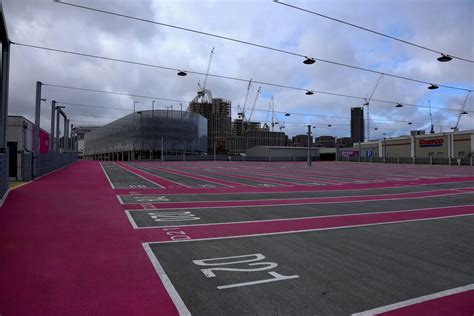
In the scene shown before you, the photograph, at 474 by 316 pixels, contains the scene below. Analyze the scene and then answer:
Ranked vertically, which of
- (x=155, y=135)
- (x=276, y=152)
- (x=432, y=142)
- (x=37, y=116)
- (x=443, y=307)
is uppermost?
(x=155, y=135)

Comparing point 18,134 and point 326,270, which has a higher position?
point 18,134

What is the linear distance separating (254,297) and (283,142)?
120 m

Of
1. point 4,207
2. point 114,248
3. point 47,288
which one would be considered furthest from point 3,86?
point 47,288

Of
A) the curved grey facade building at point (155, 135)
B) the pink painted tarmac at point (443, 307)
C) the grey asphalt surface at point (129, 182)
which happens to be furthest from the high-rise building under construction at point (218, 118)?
the pink painted tarmac at point (443, 307)

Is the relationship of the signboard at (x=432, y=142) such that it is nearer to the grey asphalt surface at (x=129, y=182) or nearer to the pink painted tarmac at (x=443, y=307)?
the grey asphalt surface at (x=129, y=182)

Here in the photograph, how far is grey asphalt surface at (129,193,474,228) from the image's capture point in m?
9.53

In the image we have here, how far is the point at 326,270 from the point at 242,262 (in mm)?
1342

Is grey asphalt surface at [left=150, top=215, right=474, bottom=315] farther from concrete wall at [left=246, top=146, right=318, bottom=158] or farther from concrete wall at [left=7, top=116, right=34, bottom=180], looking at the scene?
concrete wall at [left=246, top=146, right=318, bottom=158]

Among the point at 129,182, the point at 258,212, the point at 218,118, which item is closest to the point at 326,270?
the point at 258,212

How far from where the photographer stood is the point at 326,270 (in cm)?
558

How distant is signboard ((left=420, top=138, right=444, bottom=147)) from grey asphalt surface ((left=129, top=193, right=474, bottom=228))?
6702 centimetres

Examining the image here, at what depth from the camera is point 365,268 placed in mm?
5703

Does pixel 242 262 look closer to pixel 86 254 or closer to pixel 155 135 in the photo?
pixel 86 254

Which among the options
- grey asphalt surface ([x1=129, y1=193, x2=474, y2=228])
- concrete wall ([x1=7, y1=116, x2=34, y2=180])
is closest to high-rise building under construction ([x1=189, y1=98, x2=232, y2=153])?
concrete wall ([x1=7, y1=116, x2=34, y2=180])
